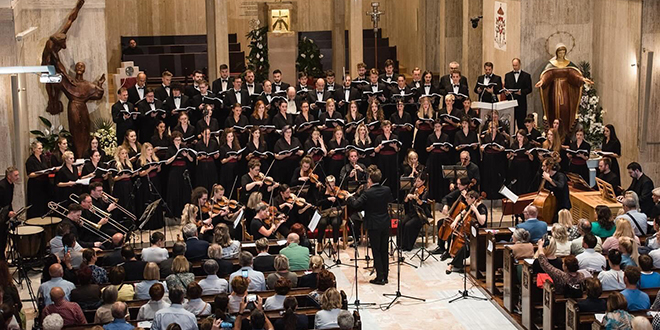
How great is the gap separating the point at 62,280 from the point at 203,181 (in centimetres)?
485

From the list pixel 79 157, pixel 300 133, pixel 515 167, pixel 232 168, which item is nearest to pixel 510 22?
pixel 515 167

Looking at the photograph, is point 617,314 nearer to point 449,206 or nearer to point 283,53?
point 449,206

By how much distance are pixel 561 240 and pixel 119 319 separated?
16.3 feet

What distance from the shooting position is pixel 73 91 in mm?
16625

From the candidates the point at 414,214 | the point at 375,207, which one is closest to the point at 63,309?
the point at 375,207

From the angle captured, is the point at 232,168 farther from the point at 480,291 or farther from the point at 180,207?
the point at 480,291

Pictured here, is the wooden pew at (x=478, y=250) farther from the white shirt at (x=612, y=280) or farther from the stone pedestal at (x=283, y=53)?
the stone pedestal at (x=283, y=53)

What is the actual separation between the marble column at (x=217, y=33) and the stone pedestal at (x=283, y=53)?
4.64 feet

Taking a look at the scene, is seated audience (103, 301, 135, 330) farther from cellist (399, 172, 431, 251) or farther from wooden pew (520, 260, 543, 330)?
cellist (399, 172, 431, 251)

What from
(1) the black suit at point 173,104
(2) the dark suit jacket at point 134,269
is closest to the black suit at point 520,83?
(1) the black suit at point 173,104

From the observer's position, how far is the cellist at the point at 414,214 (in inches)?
560

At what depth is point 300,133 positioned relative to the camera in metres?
16.1

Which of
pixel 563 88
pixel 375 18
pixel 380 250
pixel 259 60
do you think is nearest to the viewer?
pixel 380 250

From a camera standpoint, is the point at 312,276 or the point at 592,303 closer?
the point at 592,303
